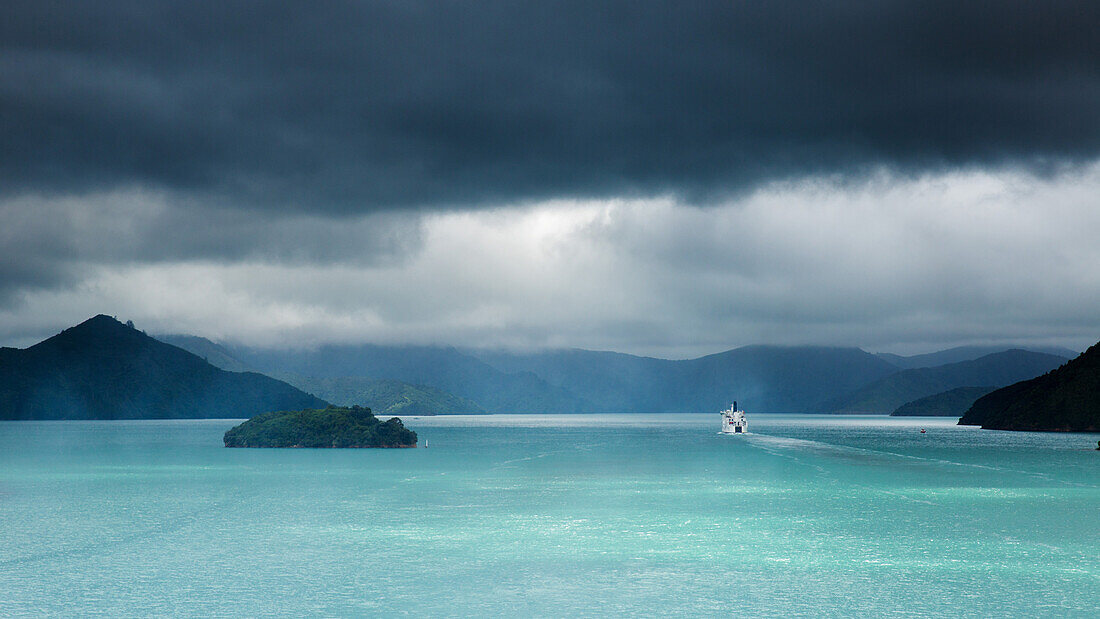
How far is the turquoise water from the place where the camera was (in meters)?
42.8

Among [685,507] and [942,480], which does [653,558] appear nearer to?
[685,507]

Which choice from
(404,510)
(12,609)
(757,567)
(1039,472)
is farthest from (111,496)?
(1039,472)

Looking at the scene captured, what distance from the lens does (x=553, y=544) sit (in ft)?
193

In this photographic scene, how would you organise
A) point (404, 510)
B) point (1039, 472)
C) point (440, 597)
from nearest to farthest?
point (440, 597), point (404, 510), point (1039, 472)

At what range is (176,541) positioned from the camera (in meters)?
62.3

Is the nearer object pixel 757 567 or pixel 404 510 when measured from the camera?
pixel 757 567

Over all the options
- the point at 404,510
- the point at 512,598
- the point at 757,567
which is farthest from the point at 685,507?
the point at 512,598

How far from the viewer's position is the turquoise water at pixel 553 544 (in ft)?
140

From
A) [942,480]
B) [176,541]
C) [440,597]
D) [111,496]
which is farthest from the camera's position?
[942,480]

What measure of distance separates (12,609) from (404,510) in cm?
4082

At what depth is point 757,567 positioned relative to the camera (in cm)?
5112

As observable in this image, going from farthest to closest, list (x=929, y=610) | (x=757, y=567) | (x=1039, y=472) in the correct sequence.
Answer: (x=1039, y=472) → (x=757, y=567) → (x=929, y=610)

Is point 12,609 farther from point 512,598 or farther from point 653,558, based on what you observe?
point 653,558

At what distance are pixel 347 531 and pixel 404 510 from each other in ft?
47.4
